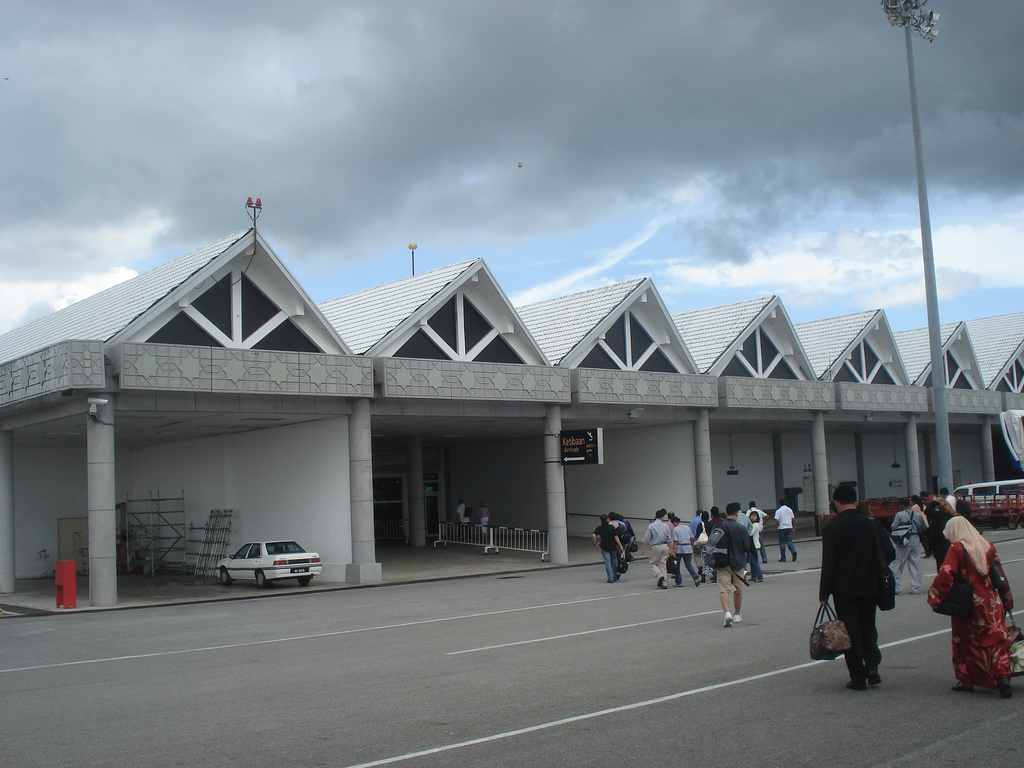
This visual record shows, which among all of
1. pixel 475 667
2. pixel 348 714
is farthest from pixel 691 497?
pixel 348 714

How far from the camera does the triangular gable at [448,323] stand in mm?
25312

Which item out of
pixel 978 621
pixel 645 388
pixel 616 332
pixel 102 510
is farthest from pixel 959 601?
pixel 616 332

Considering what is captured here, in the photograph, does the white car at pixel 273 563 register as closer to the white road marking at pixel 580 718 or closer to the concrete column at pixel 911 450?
the white road marking at pixel 580 718

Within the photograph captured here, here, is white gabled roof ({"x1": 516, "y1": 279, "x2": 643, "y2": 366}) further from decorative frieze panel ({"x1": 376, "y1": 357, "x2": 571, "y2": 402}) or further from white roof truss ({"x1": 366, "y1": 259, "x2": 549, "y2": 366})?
white roof truss ({"x1": 366, "y1": 259, "x2": 549, "y2": 366})

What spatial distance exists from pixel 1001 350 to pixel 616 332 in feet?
97.2

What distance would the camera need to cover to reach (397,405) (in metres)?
25.0

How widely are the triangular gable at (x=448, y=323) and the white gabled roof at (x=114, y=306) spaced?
15.6ft

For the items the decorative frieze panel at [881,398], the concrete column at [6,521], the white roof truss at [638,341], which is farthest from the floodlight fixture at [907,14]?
the concrete column at [6,521]

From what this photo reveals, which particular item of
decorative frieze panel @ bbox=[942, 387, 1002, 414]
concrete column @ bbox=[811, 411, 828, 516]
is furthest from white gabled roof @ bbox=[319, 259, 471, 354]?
decorative frieze panel @ bbox=[942, 387, 1002, 414]

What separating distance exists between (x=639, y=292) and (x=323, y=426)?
11397mm

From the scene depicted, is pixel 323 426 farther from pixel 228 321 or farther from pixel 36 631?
pixel 36 631

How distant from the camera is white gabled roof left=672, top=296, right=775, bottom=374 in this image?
33844 millimetres

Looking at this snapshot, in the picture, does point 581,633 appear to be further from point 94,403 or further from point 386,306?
point 386,306

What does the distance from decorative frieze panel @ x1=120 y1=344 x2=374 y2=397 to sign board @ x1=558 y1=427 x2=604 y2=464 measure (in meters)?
6.91
